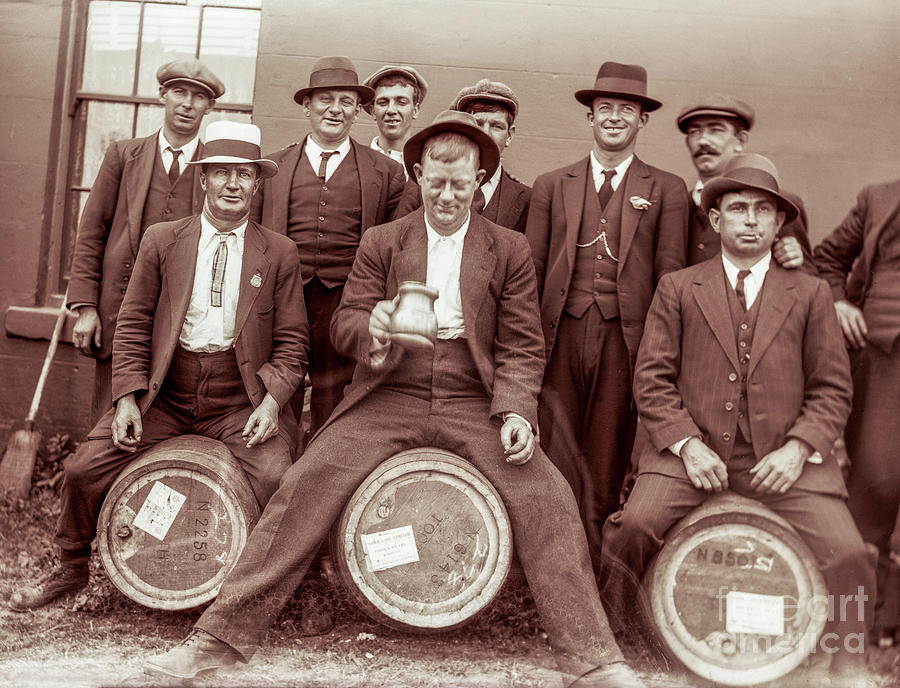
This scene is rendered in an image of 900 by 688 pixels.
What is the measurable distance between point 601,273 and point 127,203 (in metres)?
2.19

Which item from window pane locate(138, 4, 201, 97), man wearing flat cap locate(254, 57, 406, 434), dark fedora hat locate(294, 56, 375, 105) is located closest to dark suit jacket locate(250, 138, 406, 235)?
man wearing flat cap locate(254, 57, 406, 434)

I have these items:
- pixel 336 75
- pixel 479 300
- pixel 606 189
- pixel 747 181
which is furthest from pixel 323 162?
pixel 747 181

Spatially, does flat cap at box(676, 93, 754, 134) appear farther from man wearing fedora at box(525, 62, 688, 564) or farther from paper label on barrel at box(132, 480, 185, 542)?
paper label on barrel at box(132, 480, 185, 542)

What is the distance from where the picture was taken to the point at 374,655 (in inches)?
140

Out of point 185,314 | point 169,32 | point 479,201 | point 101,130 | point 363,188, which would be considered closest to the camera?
point 185,314

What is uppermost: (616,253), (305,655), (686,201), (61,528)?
(686,201)

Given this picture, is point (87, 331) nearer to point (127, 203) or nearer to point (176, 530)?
point (127, 203)

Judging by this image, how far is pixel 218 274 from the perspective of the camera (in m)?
3.79

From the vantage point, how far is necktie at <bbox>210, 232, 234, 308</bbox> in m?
3.78

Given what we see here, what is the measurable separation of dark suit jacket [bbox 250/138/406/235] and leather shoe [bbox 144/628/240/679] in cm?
180

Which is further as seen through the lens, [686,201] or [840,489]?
[686,201]

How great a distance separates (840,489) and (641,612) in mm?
869

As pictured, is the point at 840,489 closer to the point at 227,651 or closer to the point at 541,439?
the point at 541,439

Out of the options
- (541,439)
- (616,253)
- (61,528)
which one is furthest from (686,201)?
(61,528)
